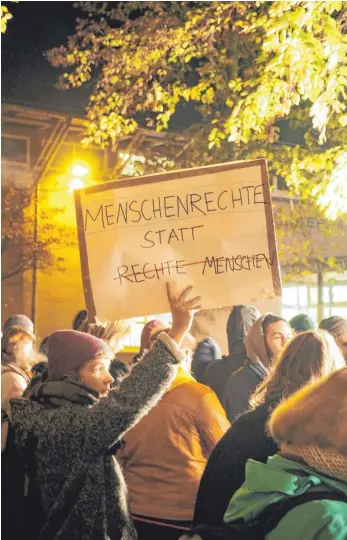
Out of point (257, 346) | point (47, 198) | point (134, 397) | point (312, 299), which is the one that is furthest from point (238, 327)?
point (47, 198)

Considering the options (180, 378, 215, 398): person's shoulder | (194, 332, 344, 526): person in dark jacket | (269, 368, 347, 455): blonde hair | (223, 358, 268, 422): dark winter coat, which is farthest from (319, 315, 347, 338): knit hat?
(269, 368, 347, 455): blonde hair

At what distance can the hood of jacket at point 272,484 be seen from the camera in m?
1.99

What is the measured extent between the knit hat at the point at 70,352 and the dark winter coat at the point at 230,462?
2.37 ft

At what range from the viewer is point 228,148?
1268 cm

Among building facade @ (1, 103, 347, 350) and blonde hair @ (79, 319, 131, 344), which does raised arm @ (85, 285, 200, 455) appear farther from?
building facade @ (1, 103, 347, 350)

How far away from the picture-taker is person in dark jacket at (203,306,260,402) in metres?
5.79

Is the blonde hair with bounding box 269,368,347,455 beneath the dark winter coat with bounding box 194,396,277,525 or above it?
above

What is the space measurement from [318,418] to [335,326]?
167 inches

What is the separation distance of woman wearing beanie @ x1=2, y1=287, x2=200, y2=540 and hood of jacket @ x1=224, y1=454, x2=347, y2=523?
794mm

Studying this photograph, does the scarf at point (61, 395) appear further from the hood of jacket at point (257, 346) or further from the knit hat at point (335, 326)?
the knit hat at point (335, 326)

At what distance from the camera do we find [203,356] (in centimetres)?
716

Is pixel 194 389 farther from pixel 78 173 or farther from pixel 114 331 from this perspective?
pixel 78 173

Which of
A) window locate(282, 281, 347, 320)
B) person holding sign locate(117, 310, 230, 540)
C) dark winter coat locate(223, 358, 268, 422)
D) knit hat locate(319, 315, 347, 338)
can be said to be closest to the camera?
person holding sign locate(117, 310, 230, 540)

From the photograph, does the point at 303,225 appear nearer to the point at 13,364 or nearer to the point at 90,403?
the point at 13,364
